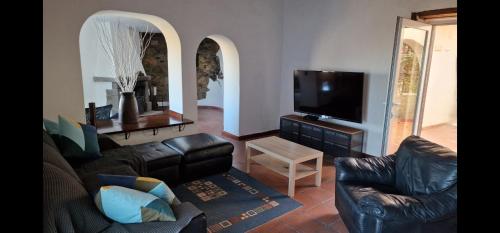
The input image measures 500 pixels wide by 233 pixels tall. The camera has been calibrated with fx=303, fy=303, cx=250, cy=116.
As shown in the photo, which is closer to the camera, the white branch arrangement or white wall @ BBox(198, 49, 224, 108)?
the white branch arrangement

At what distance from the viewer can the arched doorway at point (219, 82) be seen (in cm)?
525

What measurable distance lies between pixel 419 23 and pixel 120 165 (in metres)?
3.74

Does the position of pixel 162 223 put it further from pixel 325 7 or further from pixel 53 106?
pixel 325 7

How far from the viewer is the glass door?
3508 millimetres

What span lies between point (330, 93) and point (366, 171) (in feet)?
6.85

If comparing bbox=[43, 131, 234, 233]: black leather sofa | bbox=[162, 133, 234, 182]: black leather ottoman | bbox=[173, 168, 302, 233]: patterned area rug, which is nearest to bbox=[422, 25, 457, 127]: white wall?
bbox=[173, 168, 302, 233]: patterned area rug

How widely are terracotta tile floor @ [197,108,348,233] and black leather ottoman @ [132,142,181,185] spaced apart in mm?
1001

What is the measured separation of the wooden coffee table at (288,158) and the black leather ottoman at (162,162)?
3.07 feet

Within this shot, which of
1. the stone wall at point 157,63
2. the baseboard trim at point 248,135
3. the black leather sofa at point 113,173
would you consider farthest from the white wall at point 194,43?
the stone wall at point 157,63

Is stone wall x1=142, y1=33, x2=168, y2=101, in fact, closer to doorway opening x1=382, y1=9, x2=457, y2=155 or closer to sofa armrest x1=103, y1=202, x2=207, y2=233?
doorway opening x1=382, y1=9, x2=457, y2=155

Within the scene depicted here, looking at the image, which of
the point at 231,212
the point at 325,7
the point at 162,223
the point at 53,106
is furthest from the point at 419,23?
the point at 53,106
